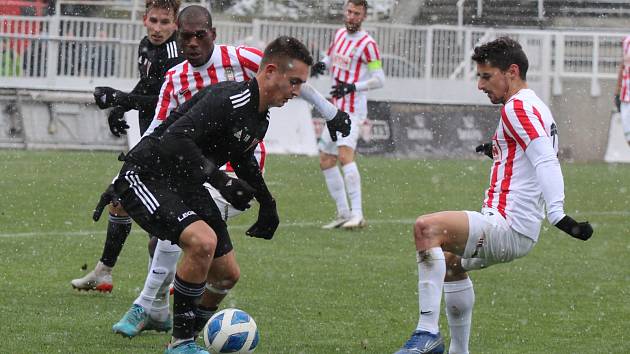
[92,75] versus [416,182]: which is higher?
[92,75]

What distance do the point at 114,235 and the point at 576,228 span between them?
11.1 feet

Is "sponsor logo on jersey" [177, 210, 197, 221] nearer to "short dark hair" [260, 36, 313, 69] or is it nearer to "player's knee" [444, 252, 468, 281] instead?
"short dark hair" [260, 36, 313, 69]

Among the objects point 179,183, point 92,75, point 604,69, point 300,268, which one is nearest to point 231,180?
point 179,183

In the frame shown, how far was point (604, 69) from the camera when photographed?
76.1ft

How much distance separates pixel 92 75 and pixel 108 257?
1296 cm

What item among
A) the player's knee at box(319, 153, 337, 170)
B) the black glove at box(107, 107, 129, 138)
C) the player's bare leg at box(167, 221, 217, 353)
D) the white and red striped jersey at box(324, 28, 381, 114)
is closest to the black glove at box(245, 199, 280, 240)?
the player's bare leg at box(167, 221, 217, 353)

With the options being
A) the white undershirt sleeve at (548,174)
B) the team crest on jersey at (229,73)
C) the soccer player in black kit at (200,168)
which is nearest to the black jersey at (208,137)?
the soccer player in black kit at (200,168)

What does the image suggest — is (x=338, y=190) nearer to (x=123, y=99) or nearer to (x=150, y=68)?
(x=150, y=68)

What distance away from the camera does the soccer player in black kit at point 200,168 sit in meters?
5.84

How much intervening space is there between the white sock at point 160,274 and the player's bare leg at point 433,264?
160 centimetres

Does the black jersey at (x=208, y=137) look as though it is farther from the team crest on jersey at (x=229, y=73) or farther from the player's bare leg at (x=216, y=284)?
the team crest on jersey at (x=229, y=73)

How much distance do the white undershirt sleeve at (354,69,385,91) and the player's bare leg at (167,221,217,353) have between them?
7123mm

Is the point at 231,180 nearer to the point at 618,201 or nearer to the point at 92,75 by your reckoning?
the point at 618,201

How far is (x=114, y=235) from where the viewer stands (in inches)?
315
